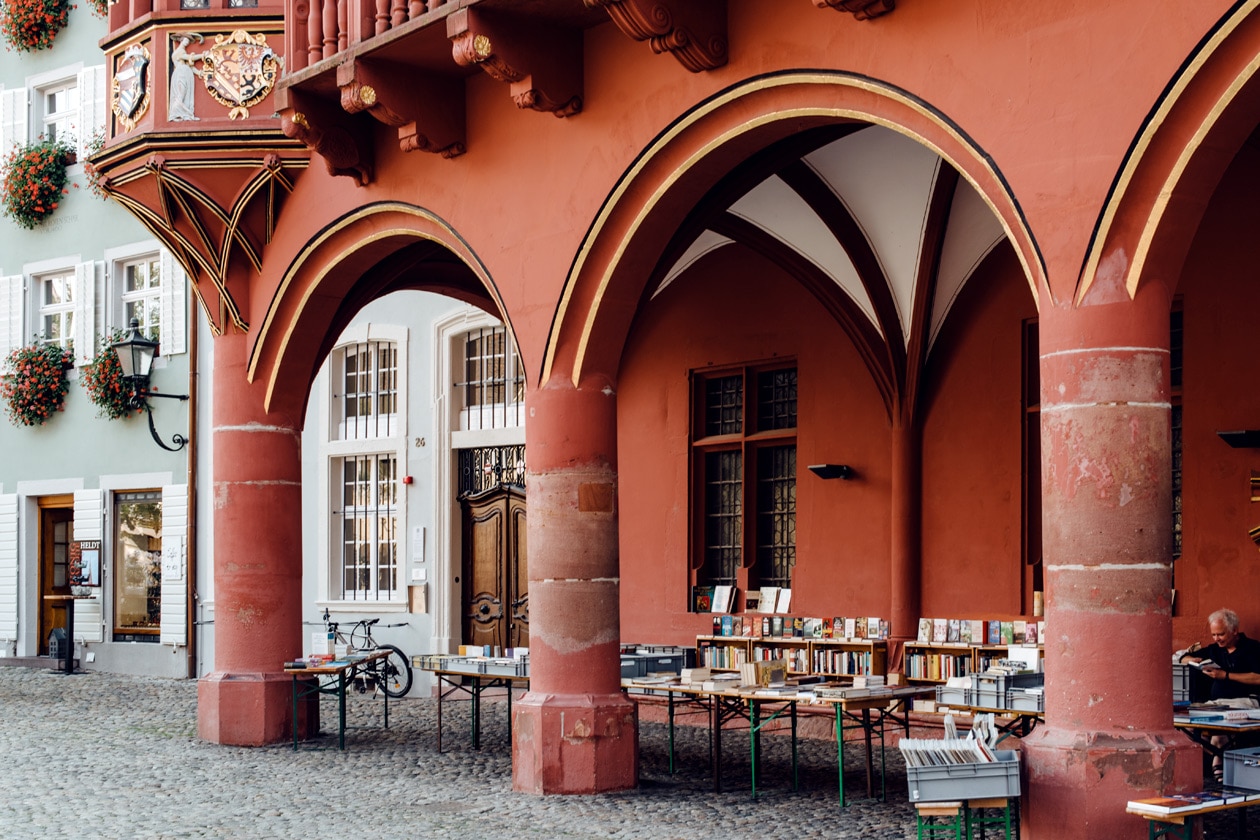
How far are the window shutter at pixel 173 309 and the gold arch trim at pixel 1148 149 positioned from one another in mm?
13632

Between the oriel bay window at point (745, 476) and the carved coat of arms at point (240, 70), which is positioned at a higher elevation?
the carved coat of arms at point (240, 70)

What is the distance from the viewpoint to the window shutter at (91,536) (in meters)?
19.2

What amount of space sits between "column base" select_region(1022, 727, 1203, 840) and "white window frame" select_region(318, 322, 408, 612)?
10.7m

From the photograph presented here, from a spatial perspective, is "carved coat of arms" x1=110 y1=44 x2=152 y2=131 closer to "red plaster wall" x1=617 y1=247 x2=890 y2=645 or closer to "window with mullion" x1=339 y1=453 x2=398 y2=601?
"red plaster wall" x1=617 y1=247 x2=890 y2=645

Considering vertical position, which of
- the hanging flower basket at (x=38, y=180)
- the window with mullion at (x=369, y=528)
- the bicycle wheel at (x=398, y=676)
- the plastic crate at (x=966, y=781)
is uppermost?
the hanging flower basket at (x=38, y=180)

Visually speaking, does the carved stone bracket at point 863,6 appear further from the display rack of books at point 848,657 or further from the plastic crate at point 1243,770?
the display rack of books at point 848,657

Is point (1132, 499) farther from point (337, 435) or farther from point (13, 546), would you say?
point (13, 546)

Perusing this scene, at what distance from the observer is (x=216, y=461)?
1246cm

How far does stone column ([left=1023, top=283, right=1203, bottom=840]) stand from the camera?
667 centimetres

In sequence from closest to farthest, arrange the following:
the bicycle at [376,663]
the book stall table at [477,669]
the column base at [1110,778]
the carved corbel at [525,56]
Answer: the column base at [1110,778] < the carved corbel at [525,56] < the book stall table at [477,669] < the bicycle at [376,663]

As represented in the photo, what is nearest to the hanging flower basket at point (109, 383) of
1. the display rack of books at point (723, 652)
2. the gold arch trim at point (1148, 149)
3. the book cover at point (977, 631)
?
the display rack of books at point (723, 652)

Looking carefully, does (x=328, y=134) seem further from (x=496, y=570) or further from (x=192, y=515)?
(x=192, y=515)

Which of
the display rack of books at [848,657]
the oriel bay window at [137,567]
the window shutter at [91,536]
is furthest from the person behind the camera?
the window shutter at [91,536]

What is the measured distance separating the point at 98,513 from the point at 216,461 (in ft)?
24.6
